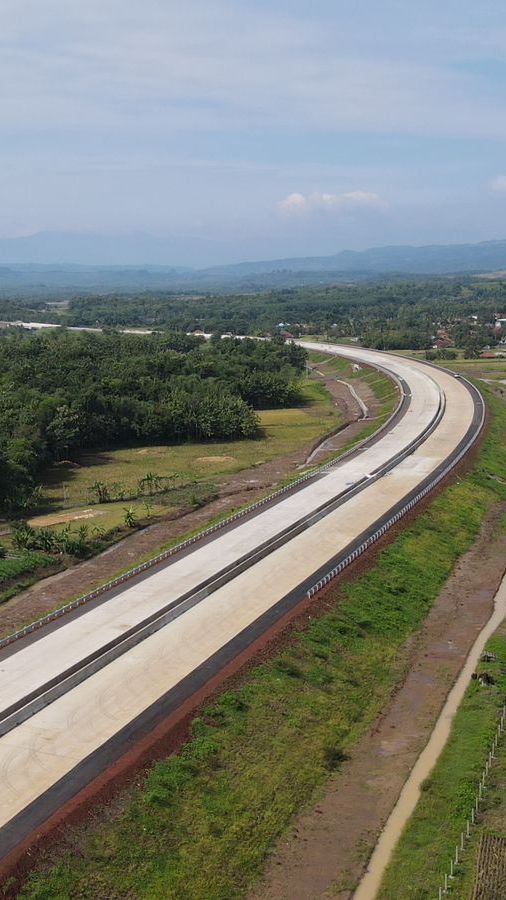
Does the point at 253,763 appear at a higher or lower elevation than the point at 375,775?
higher

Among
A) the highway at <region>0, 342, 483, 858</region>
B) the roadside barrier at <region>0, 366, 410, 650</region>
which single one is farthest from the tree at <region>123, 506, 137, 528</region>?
the highway at <region>0, 342, 483, 858</region>

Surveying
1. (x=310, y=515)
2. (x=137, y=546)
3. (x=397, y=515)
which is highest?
(x=310, y=515)

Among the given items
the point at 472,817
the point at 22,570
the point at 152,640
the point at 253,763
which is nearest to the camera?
the point at 472,817

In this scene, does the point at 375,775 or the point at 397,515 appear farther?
the point at 397,515

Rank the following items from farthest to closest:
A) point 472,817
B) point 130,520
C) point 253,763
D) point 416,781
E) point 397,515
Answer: point 130,520
point 397,515
point 416,781
point 253,763
point 472,817

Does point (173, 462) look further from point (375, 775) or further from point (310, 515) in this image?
point (375, 775)

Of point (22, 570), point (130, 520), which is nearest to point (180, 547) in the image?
point (130, 520)

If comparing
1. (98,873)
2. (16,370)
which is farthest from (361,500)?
(16,370)

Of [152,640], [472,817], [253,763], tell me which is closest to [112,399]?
[152,640]
